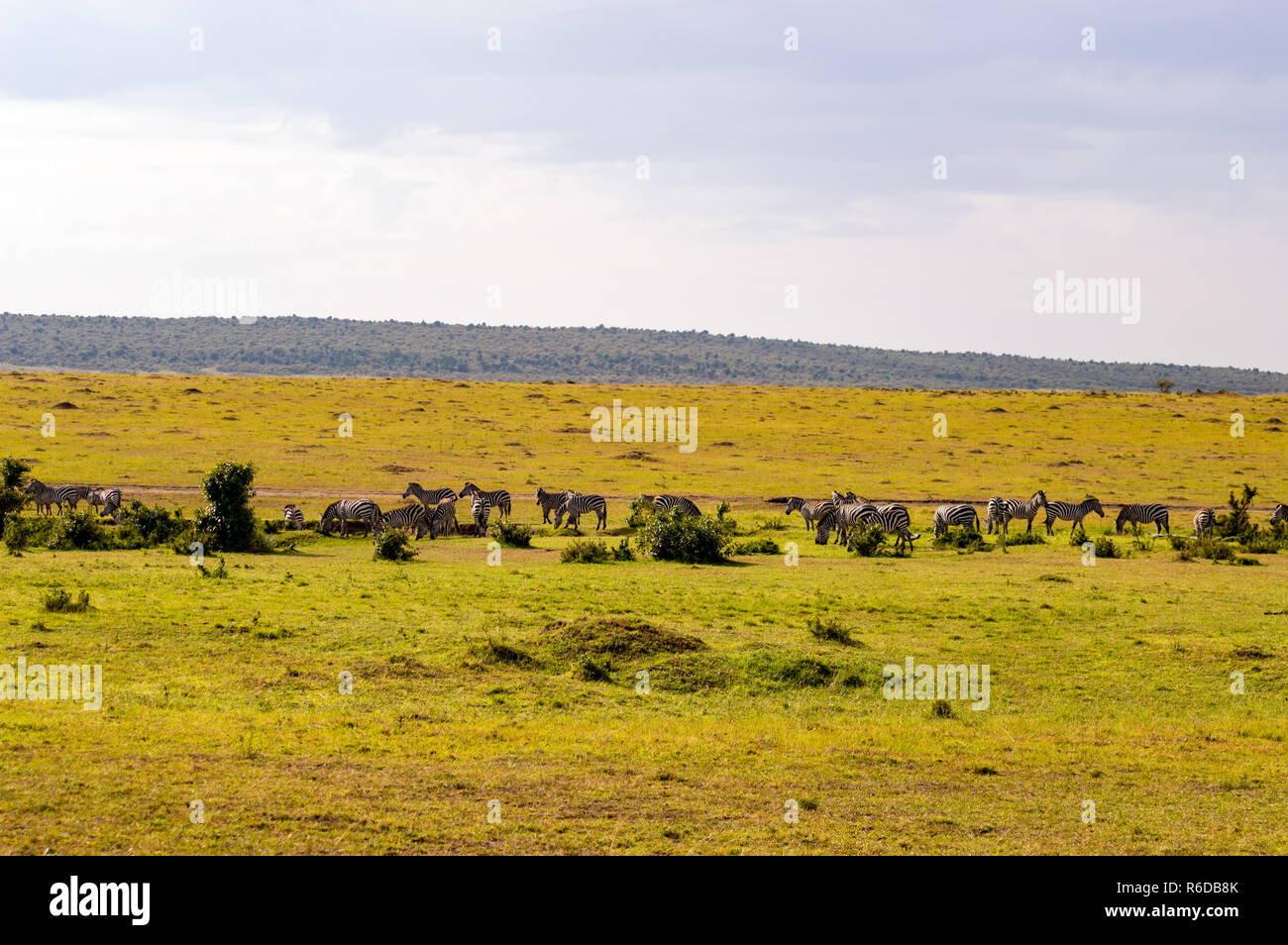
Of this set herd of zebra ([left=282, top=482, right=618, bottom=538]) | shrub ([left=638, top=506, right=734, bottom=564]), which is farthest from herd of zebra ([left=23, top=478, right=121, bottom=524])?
shrub ([left=638, top=506, right=734, bottom=564])

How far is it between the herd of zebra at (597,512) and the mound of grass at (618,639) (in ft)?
38.2

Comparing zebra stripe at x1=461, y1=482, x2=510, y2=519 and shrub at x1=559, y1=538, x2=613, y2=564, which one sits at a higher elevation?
zebra stripe at x1=461, y1=482, x2=510, y2=519

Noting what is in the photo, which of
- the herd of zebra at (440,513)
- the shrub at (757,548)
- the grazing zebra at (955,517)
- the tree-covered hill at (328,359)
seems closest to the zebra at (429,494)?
the herd of zebra at (440,513)

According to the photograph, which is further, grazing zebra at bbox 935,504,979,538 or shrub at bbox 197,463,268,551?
grazing zebra at bbox 935,504,979,538

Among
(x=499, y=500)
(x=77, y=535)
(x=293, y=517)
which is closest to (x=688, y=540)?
(x=499, y=500)

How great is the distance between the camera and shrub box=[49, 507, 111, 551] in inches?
1069

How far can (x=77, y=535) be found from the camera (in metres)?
27.4

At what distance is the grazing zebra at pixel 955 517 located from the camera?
105 ft

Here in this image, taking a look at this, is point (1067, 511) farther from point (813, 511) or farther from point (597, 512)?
point (597, 512)

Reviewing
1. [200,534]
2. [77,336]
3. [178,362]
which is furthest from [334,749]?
[77,336]

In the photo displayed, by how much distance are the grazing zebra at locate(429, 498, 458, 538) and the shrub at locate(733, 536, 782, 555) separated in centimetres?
794

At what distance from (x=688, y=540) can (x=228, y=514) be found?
36.1 ft

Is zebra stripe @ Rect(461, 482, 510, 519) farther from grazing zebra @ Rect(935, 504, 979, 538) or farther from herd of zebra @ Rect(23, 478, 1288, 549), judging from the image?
grazing zebra @ Rect(935, 504, 979, 538)

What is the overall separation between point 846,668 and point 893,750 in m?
3.30
